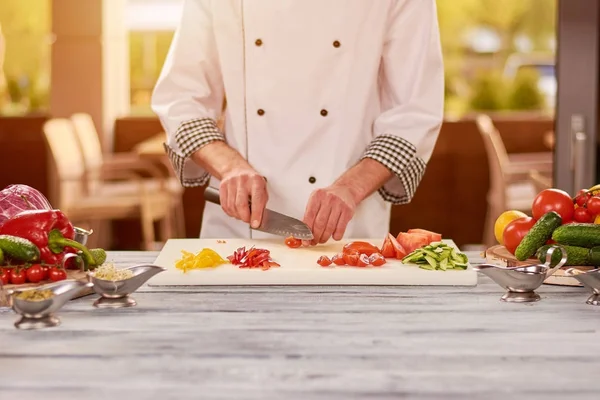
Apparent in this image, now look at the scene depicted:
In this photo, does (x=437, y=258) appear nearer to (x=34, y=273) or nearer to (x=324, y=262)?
(x=324, y=262)

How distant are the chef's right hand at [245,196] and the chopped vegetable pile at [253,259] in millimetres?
201

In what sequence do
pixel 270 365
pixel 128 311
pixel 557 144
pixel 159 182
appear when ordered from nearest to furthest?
pixel 270 365, pixel 128 311, pixel 557 144, pixel 159 182

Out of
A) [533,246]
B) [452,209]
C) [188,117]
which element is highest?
[188,117]

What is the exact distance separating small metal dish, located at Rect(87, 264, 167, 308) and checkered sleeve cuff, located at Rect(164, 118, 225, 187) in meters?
0.79

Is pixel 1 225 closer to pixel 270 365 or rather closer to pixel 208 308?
pixel 208 308

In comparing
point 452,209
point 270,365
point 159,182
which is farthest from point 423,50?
point 452,209

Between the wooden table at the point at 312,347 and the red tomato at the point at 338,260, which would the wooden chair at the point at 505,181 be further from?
the wooden table at the point at 312,347

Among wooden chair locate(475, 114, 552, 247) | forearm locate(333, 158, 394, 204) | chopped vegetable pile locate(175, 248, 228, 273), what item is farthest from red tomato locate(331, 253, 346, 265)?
wooden chair locate(475, 114, 552, 247)

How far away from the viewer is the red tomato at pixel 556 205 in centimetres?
209

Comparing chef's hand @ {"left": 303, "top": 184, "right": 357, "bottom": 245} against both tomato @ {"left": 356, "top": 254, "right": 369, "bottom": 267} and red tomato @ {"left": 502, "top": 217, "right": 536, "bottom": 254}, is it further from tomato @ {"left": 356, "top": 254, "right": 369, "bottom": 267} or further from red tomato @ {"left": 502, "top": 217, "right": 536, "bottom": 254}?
red tomato @ {"left": 502, "top": 217, "right": 536, "bottom": 254}

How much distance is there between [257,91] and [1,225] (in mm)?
886

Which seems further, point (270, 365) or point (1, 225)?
point (1, 225)

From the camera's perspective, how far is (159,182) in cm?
621

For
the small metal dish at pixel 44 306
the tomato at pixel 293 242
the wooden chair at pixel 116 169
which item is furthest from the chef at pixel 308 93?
the wooden chair at pixel 116 169
